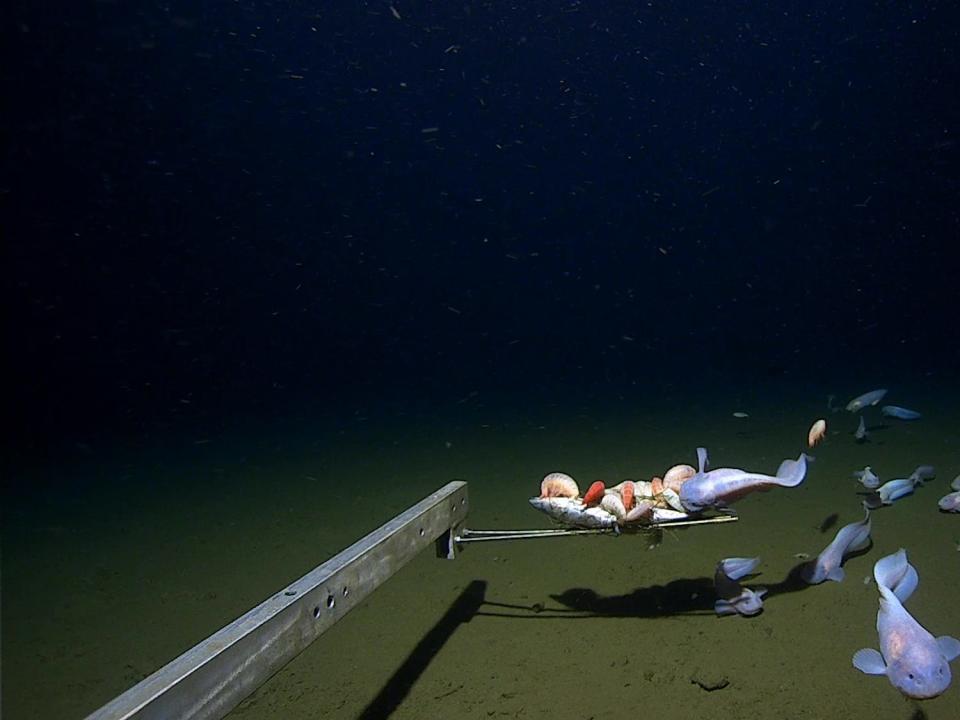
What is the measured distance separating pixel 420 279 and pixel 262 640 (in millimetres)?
108493

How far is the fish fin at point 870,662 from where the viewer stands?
2.12 meters

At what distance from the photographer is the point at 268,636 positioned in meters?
1.78

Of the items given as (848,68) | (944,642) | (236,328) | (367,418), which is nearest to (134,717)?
(944,642)

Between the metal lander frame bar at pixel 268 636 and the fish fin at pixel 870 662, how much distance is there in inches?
27.1

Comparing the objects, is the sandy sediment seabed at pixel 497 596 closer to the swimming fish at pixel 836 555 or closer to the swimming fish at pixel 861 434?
the swimming fish at pixel 861 434

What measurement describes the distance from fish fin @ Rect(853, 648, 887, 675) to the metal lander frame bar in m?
0.69

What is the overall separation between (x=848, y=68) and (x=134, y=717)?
12175cm

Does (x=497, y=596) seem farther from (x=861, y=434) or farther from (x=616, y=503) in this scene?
(x=861, y=434)

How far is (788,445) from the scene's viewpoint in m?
8.62

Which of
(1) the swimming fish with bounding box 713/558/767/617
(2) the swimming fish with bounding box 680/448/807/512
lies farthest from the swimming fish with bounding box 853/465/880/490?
(2) the swimming fish with bounding box 680/448/807/512

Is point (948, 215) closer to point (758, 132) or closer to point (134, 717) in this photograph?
point (758, 132)

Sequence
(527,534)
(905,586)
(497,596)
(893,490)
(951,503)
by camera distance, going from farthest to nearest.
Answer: (893,490) < (951,503) < (497,596) < (527,534) < (905,586)

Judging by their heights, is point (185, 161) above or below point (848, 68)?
below

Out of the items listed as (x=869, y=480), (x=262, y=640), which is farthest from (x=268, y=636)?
(x=869, y=480)
